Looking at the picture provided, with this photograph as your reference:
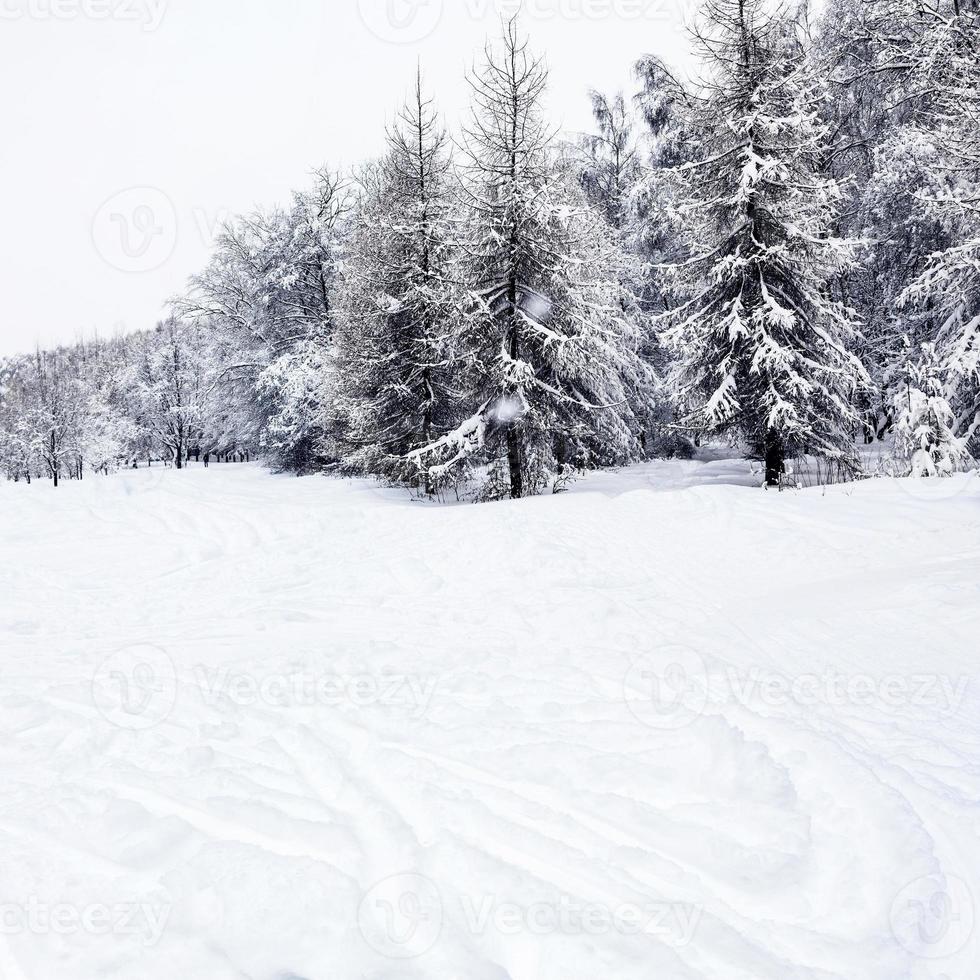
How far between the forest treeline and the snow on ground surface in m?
6.23

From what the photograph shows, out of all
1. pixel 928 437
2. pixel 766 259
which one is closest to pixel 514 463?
pixel 766 259

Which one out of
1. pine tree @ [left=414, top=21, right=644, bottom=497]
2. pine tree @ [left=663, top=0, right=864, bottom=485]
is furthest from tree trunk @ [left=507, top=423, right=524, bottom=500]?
pine tree @ [left=663, top=0, right=864, bottom=485]

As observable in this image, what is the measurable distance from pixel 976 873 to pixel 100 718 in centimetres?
444

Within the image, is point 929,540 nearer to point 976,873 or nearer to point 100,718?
point 976,873

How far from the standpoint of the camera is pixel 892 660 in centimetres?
402

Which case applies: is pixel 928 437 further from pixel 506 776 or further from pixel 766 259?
pixel 506 776

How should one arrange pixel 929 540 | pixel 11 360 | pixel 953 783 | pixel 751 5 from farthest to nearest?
pixel 11 360, pixel 751 5, pixel 929 540, pixel 953 783

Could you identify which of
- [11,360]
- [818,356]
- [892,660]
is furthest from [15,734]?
[11,360]

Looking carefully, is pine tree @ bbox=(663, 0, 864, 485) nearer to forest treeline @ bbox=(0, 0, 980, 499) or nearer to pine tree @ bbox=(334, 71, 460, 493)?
forest treeline @ bbox=(0, 0, 980, 499)

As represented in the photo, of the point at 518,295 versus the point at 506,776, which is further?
the point at 518,295

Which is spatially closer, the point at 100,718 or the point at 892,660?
the point at 100,718

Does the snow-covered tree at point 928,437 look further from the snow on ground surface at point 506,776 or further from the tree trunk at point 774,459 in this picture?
the snow on ground surface at point 506,776

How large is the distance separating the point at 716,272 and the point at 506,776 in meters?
11.6

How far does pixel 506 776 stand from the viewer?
2.87 m
